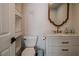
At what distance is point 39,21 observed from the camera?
299 cm

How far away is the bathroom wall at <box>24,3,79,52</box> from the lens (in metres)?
2.93

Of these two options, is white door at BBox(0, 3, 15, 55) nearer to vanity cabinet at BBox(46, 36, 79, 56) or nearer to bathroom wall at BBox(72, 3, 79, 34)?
vanity cabinet at BBox(46, 36, 79, 56)

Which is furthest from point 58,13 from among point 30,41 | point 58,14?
point 30,41

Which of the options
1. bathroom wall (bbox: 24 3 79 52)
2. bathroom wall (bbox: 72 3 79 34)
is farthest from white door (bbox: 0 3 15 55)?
bathroom wall (bbox: 72 3 79 34)

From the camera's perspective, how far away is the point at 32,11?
9.75 feet

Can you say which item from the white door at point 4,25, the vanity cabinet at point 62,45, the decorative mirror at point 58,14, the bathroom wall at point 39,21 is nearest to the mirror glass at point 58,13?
the decorative mirror at point 58,14

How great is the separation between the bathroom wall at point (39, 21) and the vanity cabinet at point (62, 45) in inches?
21.3

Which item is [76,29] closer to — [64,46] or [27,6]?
[64,46]

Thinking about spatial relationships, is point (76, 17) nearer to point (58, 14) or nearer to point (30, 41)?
point (58, 14)

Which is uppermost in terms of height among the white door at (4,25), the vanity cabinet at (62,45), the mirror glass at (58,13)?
the mirror glass at (58,13)

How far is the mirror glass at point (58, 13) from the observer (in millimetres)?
2895

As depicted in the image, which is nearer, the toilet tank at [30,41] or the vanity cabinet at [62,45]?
the vanity cabinet at [62,45]

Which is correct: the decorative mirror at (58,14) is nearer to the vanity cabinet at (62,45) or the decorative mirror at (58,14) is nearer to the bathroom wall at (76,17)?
the bathroom wall at (76,17)

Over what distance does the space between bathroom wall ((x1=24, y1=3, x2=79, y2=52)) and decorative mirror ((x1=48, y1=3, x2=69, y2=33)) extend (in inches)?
3.6
